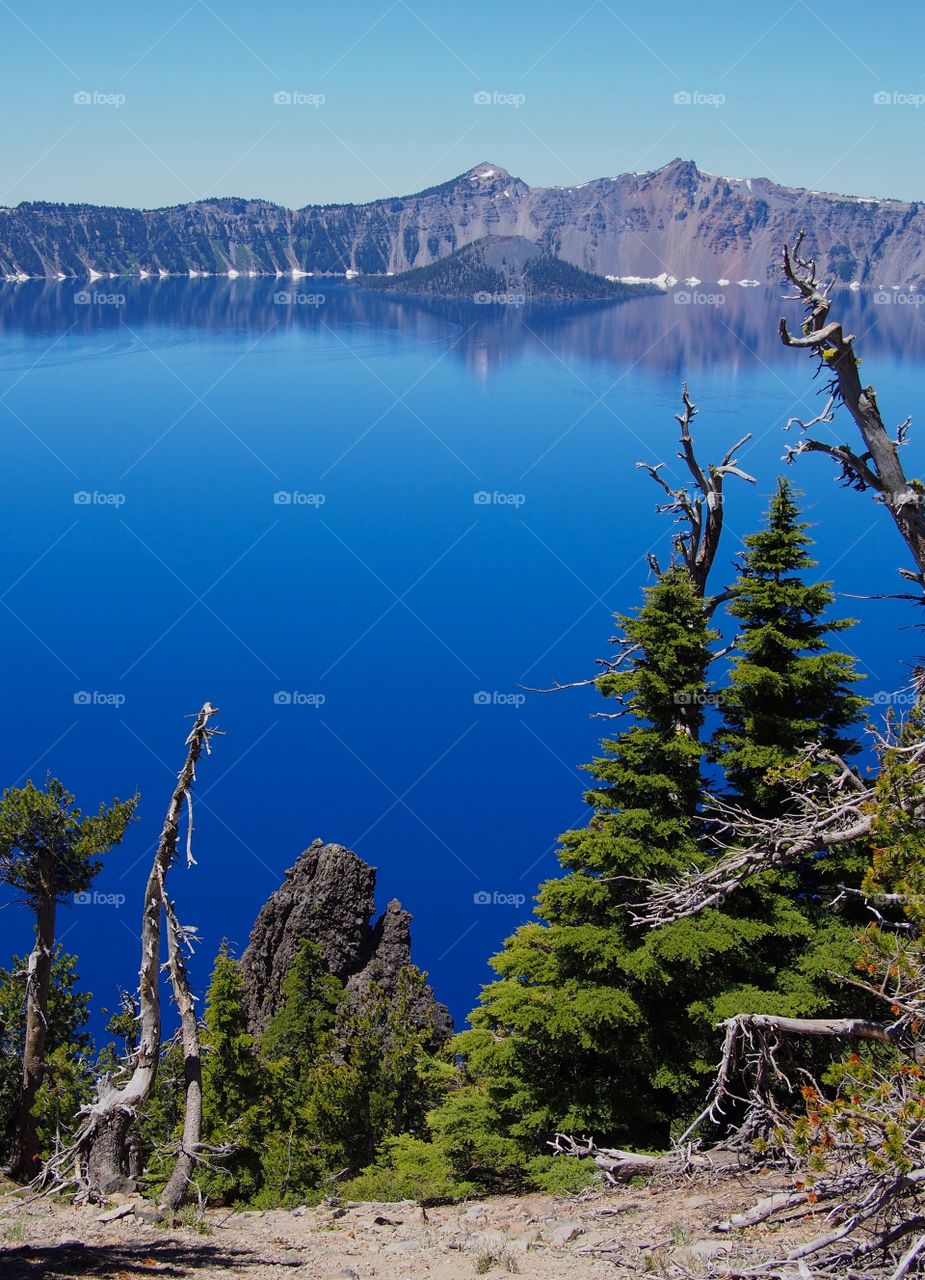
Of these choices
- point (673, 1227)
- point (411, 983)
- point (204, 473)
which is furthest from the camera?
point (204, 473)

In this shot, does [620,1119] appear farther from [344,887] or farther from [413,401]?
[413,401]

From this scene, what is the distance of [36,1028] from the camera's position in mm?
18812

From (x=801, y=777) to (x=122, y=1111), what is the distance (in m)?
7.65

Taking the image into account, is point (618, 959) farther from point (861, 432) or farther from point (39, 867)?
point (39, 867)

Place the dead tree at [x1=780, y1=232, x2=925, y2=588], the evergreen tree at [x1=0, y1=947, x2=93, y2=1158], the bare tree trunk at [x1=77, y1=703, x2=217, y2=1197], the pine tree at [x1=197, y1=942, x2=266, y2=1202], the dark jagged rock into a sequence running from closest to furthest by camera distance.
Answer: the dead tree at [x1=780, y1=232, x2=925, y2=588] → the bare tree trunk at [x1=77, y1=703, x2=217, y2=1197] → the evergreen tree at [x1=0, y1=947, x2=93, y2=1158] → the pine tree at [x1=197, y1=942, x2=266, y2=1202] → the dark jagged rock

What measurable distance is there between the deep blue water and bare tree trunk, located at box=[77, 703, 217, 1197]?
1334 inches

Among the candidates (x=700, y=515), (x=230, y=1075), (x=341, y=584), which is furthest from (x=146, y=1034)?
(x=341, y=584)

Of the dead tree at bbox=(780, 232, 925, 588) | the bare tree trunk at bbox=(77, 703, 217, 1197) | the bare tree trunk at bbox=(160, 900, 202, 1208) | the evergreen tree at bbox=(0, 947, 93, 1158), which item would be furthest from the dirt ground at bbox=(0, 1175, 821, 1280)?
the dead tree at bbox=(780, 232, 925, 588)

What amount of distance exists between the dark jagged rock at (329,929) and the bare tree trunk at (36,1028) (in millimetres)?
16350

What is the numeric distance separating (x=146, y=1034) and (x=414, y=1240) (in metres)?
3.69

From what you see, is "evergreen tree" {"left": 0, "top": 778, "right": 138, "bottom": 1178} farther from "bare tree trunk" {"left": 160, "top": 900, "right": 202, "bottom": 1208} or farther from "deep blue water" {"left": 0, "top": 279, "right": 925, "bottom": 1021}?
"deep blue water" {"left": 0, "top": 279, "right": 925, "bottom": 1021}

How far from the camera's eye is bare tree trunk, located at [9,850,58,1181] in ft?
60.8

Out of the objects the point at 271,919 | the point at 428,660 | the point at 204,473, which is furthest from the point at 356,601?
the point at 271,919

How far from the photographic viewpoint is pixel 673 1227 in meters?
10.2
